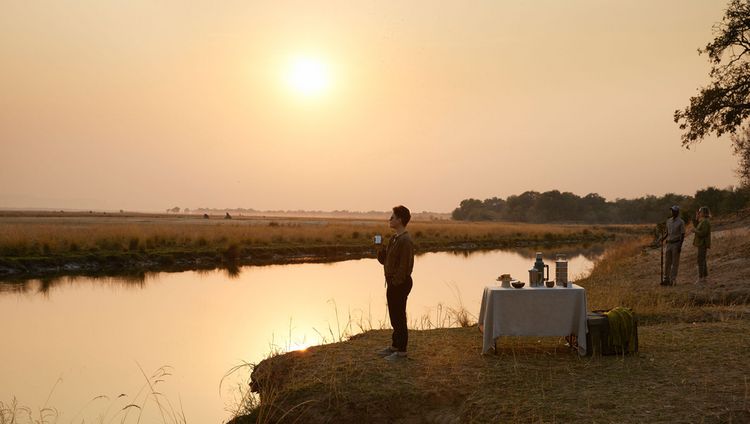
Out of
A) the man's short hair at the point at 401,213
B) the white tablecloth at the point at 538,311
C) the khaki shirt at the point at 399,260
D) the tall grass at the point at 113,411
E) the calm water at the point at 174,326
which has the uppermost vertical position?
the man's short hair at the point at 401,213

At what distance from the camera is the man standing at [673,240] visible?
40.6 feet

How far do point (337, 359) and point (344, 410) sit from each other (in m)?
1.33

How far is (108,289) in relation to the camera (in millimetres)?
17250

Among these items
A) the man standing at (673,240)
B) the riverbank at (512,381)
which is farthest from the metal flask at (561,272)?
the man standing at (673,240)

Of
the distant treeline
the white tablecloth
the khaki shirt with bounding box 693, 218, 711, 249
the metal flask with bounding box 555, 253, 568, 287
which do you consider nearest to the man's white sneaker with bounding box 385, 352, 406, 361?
the white tablecloth

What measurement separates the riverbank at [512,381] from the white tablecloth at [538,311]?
1.12 feet

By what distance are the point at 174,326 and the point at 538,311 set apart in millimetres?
8250

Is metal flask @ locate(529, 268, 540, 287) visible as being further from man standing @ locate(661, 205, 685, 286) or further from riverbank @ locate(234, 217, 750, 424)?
man standing @ locate(661, 205, 685, 286)

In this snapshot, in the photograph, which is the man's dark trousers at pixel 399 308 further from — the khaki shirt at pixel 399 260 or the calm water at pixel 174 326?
the calm water at pixel 174 326

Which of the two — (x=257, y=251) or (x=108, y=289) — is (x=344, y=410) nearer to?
(x=108, y=289)

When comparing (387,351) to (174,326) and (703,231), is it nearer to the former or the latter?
(174,326)

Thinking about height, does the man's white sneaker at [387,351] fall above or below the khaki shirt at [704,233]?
below

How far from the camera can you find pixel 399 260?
21.5 ft

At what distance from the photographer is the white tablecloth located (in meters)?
6.90
